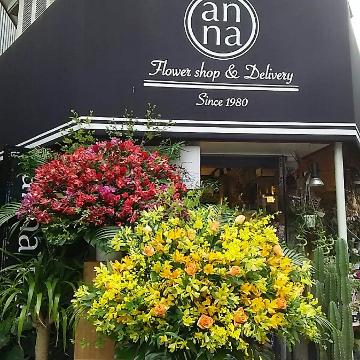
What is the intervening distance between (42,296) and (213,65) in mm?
2622

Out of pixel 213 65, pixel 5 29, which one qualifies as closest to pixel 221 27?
pixel 213 65

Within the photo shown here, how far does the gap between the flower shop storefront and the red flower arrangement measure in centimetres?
1

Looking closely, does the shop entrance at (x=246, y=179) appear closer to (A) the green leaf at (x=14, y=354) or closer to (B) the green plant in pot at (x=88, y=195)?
(B) the green plant in pot at (x=88, y=195)

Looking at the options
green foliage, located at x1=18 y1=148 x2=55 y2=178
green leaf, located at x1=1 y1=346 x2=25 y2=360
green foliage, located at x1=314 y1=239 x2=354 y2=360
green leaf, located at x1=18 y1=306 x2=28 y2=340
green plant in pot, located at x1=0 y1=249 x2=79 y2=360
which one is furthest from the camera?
green foliage, located at x1=18 y1=148 x2=55 y2=178

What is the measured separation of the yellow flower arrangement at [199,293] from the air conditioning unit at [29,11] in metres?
4.67

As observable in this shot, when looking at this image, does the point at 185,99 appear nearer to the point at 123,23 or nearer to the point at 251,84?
the point at 251,84

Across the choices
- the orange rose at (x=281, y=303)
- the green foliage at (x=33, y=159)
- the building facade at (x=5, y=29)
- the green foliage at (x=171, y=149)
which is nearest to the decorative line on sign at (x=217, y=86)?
the green foliage at (x=171, y=149)

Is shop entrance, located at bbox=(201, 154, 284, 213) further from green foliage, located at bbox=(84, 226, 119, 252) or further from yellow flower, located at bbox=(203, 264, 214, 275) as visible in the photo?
yellow flower, located at bbox=(203, 264, 214, 275)

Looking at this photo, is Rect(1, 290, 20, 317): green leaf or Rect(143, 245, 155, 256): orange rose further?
Rect(1, 290, 20, 317): green leaf

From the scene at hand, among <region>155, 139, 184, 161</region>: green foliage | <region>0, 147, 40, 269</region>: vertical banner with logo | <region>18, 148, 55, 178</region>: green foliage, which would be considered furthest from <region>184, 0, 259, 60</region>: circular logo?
<region>0, 147, 40, 269</region>: vertical banner with logo

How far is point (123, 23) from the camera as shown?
4402 millimetres

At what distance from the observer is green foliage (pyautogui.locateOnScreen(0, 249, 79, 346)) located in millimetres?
2979

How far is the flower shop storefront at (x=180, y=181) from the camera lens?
222cm

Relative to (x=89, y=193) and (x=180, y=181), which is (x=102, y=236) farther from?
(x=180, y=181)
